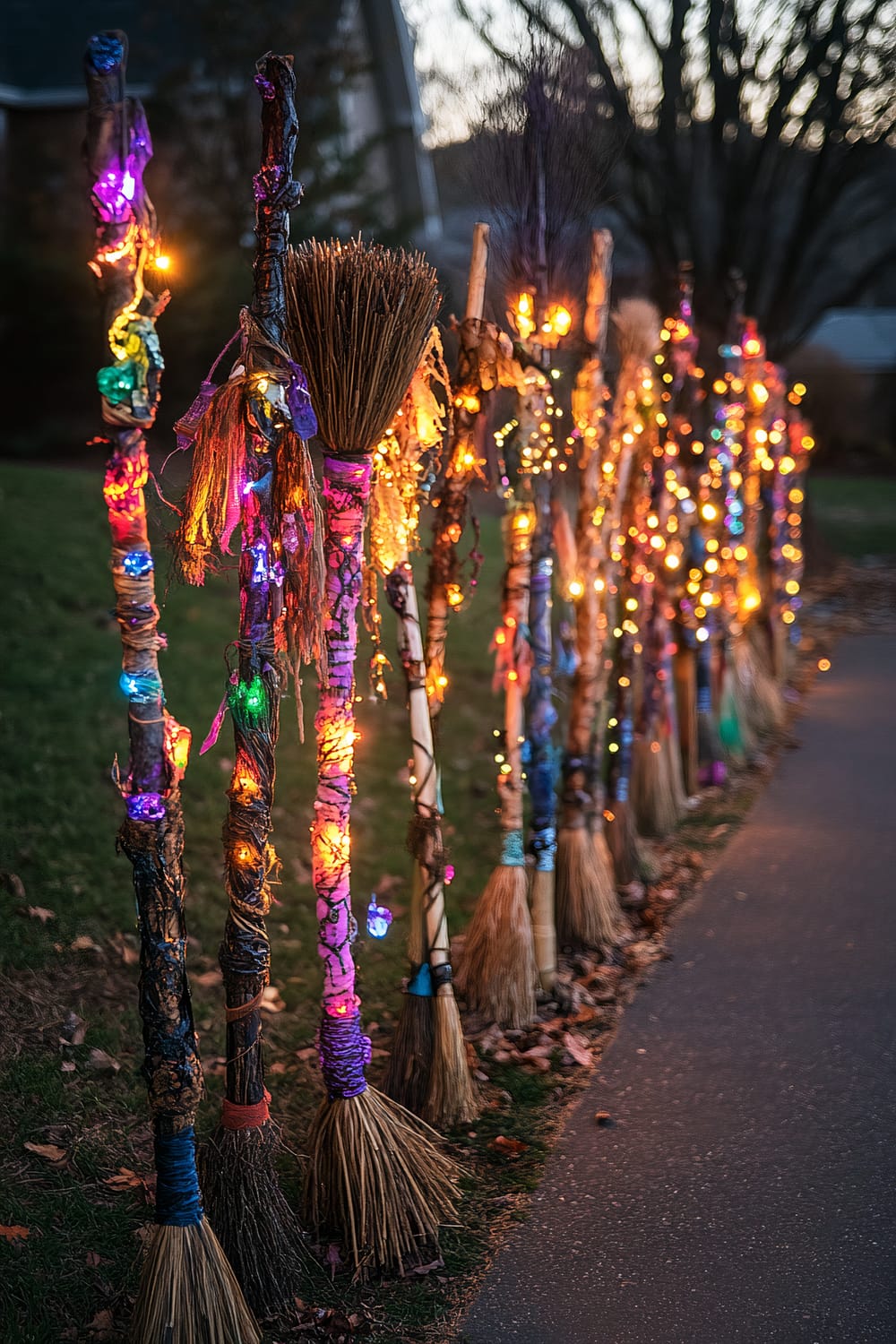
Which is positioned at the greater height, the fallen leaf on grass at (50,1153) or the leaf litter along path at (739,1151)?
the fallen leaf on grass at (50,1153)

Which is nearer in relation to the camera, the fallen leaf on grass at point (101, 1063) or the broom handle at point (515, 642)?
the fallen leaf on grass at point (101, 1063)

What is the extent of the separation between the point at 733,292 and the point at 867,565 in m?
9.19

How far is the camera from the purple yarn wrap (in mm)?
3547

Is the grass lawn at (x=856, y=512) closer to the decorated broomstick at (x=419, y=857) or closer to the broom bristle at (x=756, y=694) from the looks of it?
the broom bristle at (x=756, y=694)

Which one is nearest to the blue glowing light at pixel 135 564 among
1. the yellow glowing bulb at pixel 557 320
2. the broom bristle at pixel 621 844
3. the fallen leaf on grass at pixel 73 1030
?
the fallen leaf on grass at pixel 73 1030

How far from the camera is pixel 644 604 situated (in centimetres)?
683

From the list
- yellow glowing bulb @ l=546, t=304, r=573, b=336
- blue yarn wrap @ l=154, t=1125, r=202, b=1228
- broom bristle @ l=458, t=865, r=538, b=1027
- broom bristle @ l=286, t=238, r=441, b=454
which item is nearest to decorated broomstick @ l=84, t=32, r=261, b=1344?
blue yarn wrap @ l=154, t=1125, r=202, b=1228

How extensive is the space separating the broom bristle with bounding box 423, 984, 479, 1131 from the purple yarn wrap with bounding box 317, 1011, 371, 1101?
20.5 inches

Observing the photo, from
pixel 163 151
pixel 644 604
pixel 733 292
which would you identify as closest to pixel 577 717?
pixel 644 604

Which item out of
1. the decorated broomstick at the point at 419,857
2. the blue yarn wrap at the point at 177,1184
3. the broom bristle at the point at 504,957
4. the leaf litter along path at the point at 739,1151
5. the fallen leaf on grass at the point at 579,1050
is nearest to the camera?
the blue yarn wrap at the point at 177,1184

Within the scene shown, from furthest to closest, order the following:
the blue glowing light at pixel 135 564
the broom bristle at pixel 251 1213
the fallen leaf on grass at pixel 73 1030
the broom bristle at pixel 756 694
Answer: the broom bristle at pixel 756 694, the fallen leaf on grass at pixel 73 1030, the broom bristle at pixel 251 1213, the blue glowing light at pixel 135 564

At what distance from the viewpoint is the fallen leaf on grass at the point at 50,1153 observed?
141 inches

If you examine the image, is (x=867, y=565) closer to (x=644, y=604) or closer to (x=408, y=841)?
(x=644, y=604)

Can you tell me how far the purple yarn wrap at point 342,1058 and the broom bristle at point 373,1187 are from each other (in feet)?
0.10
